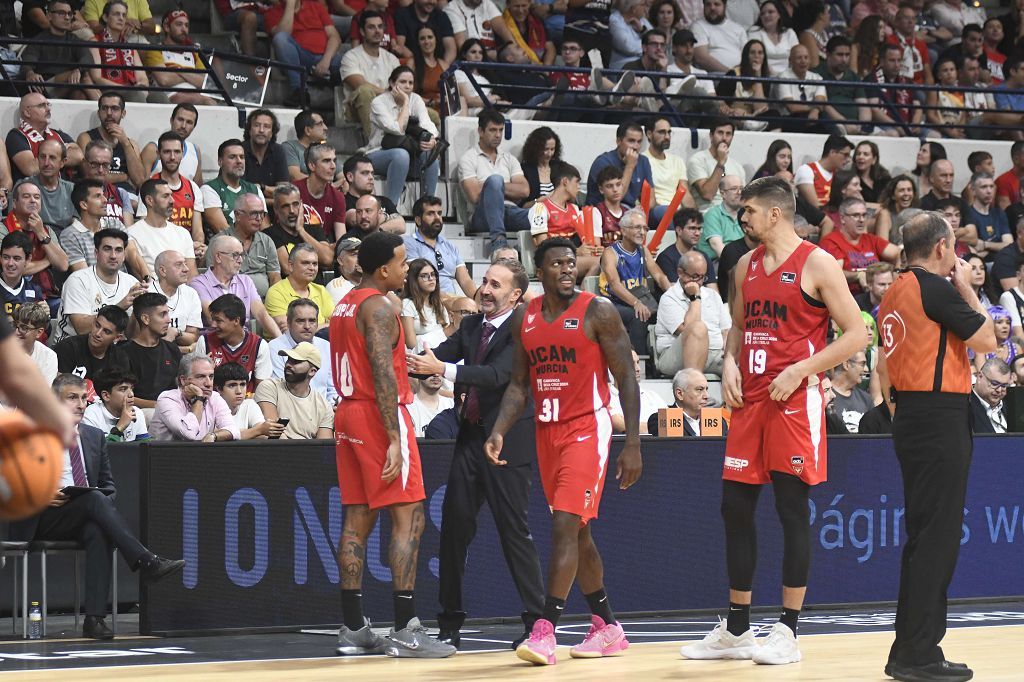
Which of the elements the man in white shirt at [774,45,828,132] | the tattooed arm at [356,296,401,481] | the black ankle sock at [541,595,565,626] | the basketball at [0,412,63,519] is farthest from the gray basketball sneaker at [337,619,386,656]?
the man in white shirt at [774,45,828,132]

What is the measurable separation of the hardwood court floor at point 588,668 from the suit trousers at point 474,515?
479mm

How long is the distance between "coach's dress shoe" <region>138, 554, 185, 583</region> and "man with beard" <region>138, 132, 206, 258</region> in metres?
5.05

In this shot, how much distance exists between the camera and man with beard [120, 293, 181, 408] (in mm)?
12102

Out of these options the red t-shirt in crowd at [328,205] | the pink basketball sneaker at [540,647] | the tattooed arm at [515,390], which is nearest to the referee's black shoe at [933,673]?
the pink basketball sneaker at [540,647]

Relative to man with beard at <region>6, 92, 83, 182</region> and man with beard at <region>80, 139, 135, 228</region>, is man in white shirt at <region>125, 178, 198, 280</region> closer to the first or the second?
man with beard at <region>80, 139, 135, 228</region>

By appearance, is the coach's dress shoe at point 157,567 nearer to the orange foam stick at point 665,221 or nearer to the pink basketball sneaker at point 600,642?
the pink basketball sneaker at point 600,642

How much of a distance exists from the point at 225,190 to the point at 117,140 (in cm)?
113

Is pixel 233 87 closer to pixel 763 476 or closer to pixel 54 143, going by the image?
pixel 54 143

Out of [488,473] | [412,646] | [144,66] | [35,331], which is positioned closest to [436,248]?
[144,66]

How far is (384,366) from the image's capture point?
858 cm

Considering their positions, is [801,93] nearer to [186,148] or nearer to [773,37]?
[773,37]

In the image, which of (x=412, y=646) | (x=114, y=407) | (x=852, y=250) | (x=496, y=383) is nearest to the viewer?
(x=412, y=646)

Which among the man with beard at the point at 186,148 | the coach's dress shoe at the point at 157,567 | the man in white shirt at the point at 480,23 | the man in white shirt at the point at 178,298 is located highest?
the man in white shirt at the point at 480,23

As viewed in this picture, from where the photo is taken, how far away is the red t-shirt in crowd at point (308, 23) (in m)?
17.3
